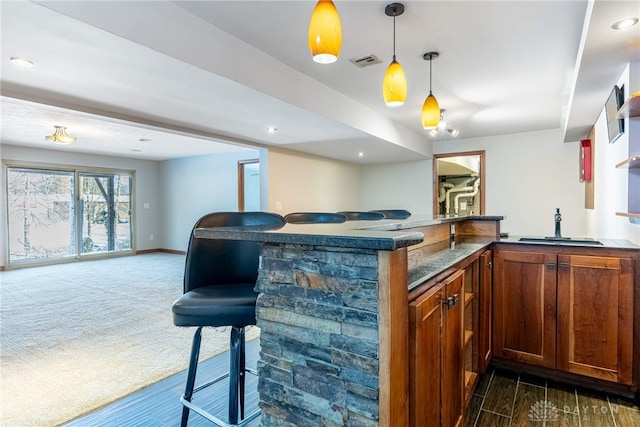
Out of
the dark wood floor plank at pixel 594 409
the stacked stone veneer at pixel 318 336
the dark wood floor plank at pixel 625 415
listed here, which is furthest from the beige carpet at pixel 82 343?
the dark wood floor plank at pixel 625 415

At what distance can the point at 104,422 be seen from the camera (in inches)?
72.3

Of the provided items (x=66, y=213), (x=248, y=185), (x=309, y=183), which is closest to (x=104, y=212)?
(x=66, y=213)

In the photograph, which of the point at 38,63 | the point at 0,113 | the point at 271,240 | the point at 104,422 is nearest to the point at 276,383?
the point at 271,240

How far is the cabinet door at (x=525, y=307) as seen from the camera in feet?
7.31

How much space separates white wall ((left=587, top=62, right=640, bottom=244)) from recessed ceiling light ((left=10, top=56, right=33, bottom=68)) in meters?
3.89

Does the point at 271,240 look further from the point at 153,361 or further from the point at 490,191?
the point at 490,191

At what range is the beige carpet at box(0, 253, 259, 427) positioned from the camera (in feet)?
6.77

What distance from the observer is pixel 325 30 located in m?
1.38

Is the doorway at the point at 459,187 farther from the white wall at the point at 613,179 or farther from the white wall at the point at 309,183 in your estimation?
the white wall at the point at 613,179

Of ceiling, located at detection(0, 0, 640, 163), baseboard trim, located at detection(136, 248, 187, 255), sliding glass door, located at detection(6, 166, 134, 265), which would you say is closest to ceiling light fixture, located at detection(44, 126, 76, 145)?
ceiling, located at detection(0, 0, 640, 163)

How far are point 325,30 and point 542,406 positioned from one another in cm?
238

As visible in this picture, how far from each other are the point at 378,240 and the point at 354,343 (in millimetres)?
320

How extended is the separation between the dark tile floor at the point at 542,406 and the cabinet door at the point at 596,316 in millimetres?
145

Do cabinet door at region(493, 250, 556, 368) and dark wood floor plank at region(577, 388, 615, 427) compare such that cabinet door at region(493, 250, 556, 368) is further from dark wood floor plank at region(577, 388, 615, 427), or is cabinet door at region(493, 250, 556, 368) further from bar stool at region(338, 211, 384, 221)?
bar stool at region(338, 211, 384, 221)
